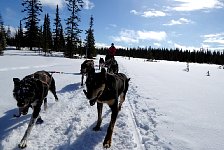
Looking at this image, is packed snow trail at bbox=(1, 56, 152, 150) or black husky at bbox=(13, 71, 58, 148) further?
packed snow trail at bbox=(1, 56, 152, 150)

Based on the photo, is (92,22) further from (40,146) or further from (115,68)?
(40,146)

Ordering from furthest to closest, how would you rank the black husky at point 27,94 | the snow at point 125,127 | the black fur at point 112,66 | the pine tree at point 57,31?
1. the pine tree at point 57,31
2. the black fur at point 112,66
3. the snow at point 125,127
4. the black husky at point 27,94

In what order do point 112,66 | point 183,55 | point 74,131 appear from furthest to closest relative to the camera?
point 183,55 → point 112,66 → point 74,131

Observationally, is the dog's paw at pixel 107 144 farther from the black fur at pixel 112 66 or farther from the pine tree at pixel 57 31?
the pine tree at pixel 57 31

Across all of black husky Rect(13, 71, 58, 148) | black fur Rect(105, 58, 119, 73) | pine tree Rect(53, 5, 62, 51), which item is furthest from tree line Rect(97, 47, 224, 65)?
black husky Rect(13, 71, 58, 148)

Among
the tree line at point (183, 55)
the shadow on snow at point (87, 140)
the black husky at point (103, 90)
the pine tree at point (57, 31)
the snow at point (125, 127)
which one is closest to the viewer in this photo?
the black husky at point (103, 90)

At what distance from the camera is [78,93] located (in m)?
11.3

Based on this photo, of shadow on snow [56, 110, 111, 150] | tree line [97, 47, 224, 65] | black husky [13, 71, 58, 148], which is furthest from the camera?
tree line [97, 47, 224, 65]

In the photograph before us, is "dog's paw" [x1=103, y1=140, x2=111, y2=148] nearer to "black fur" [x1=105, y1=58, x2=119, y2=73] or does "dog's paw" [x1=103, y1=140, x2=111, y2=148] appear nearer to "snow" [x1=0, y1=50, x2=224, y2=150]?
"snow" [x1=0, y1=50, x2=224, y2=150]

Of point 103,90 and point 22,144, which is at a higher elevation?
point 103,90

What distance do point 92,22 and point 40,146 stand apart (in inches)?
2421

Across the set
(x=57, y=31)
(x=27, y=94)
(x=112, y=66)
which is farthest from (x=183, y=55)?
(x=27, y=94)

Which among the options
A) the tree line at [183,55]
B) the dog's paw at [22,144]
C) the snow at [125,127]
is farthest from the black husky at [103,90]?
the tree line at [183,55]

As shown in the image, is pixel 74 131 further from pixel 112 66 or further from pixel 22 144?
pixel 112 66
